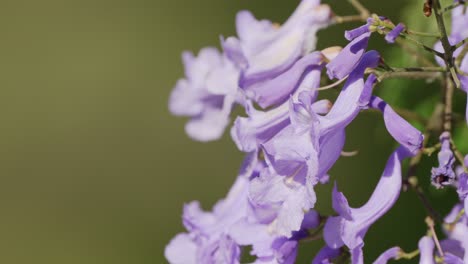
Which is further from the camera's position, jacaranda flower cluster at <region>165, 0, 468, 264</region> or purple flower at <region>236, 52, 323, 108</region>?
purple flower at <region>236, 52, 323, 108</region>

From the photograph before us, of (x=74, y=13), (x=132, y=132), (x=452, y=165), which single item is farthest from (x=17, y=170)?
(x=452, y=165)

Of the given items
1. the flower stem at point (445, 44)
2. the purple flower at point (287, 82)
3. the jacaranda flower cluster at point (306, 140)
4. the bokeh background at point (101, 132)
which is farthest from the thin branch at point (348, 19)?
the bokeh background at point (101, 132)

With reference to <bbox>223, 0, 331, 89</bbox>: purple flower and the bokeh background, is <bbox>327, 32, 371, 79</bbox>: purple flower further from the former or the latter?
the bokeh background

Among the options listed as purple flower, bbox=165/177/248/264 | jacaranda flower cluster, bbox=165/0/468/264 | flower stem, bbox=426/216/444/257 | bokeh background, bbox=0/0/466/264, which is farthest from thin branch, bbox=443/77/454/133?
bokeh background, bbox=0/0/466/264

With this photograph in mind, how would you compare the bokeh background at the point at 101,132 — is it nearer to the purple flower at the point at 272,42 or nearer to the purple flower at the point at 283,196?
the purple flower at the point at 272,42

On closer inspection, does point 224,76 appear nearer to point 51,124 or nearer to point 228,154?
point 228,154

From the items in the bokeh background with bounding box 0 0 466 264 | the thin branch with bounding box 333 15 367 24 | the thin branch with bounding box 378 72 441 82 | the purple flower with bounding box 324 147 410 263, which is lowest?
the purple flower with bounding box 324 147 410 263
